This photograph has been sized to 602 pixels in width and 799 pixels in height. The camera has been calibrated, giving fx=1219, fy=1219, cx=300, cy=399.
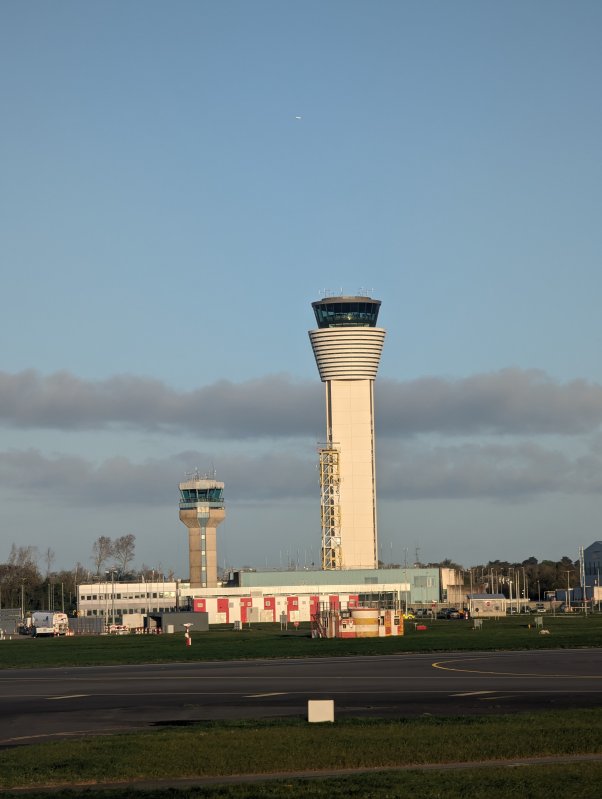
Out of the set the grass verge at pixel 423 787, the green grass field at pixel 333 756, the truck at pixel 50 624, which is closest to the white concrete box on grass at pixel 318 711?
the green grass field at pixel 333 756

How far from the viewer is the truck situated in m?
164

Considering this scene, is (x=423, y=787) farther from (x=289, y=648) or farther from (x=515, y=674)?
(x=289, y=648)

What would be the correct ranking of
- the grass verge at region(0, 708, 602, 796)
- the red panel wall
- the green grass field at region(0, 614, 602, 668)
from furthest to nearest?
the red panel wall
the green grass field at region(0, 614, 602, 668)
the grass verge at region(0, 708, 602, 796)

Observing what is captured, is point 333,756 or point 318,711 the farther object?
point 318,711

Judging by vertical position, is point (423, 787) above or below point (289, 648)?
below

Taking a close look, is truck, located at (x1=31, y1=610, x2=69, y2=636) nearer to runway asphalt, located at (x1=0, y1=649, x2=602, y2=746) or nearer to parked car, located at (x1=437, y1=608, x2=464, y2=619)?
parked car, located at (x1=437, y1=608, x2=464, y2=619)

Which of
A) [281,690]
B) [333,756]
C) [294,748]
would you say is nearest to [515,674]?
[281,690]

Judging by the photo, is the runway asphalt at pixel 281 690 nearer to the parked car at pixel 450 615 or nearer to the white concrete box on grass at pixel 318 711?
the white concrete box on grass at pixel 318 711

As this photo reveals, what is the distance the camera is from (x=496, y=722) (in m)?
35.7

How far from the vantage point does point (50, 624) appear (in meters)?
168

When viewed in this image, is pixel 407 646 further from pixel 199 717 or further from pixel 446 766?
pixel 446 766

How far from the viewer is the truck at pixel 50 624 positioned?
164250 millimetres

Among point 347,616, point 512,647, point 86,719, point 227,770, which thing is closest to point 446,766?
point 227,770

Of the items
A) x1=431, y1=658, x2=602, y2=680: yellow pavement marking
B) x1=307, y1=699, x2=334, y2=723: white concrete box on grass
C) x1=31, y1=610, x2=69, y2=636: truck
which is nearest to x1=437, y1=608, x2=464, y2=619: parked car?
x1=31, y1=610, x2=69, y2=636: truck
